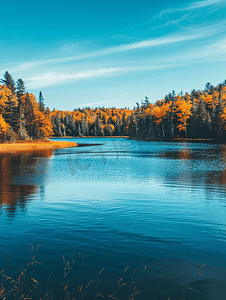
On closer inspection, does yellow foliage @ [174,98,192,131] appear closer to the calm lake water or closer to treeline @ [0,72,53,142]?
treeline @ [0,72,53,142]

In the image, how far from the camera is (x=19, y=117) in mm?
77500

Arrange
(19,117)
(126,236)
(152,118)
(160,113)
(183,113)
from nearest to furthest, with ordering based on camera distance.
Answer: (126,236), (19,117), (183,113), (160,113), (152,118)

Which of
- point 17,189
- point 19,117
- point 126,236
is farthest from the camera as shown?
point 19,117

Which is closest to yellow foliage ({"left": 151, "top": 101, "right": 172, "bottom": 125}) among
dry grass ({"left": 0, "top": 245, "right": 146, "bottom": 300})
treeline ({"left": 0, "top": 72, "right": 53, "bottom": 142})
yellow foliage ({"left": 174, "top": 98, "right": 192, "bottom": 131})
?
yellow foliage ({"left": 174, "top": 98, "right": 192, "bottom": 131})

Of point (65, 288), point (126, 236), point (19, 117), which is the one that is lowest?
point (126, 236)

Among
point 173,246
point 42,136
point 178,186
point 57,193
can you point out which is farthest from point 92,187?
point 42,136

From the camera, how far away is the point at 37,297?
572 centimetres

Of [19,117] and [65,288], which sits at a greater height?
[19,117]

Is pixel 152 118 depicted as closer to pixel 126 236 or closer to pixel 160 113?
pixel 160 113

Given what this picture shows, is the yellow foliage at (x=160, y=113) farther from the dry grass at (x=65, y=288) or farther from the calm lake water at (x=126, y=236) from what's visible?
the dry grass at (x=65, y=288)

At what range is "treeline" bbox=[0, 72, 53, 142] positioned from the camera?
228 ft

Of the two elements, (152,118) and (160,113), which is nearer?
(160,113)

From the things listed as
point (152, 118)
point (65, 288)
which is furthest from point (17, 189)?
point (152, 118)

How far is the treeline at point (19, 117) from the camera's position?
69.4 meters
